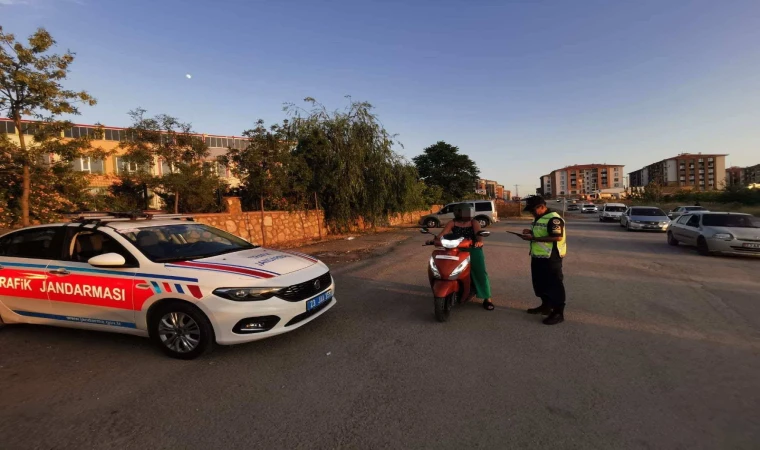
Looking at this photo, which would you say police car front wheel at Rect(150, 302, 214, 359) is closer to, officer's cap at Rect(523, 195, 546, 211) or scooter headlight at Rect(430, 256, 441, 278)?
scooter headlight at Rect(430, 256, 441, 278)

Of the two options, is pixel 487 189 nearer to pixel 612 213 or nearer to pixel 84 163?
pixel 612 213

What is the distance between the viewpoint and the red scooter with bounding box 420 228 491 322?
5055 millimetres

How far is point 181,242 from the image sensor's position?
4.84 metres

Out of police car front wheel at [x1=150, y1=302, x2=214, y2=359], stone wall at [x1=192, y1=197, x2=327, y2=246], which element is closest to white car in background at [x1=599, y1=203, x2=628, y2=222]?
stone wall at [x1=192, y1=197, x2=327, y2=246]

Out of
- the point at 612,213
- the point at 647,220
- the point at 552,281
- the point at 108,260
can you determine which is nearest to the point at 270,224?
the point at 108,260

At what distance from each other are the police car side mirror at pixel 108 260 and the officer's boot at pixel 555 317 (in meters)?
5.15

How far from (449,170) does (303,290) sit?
5247 centimetres

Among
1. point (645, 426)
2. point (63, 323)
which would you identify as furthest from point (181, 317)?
point (645, 426)

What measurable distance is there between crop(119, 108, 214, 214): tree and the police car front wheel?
933cm

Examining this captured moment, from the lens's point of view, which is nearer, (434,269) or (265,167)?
(434,269)

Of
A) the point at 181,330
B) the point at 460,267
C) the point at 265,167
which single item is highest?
the point at 265,167

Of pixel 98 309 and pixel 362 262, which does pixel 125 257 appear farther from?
pixel 362 262

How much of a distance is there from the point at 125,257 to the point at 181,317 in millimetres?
968

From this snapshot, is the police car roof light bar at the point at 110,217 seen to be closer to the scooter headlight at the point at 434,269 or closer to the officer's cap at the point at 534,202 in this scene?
the scooter headlight at the point at 434,269
